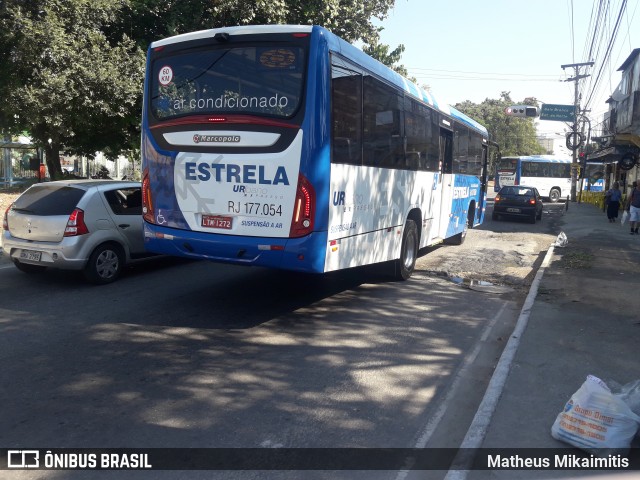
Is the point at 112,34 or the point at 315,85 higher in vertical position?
the point at 112,34

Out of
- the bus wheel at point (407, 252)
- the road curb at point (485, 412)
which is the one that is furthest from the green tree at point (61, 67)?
the road curb at point (485, 412)

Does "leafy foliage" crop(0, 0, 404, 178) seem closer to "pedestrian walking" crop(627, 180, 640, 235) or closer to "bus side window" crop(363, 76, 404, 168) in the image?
"bus side window" crop(363, 76, 404, 168)

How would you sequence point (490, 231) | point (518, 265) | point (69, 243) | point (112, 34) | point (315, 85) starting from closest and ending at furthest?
point (315, 85) → point (69, 243) → point (518, 265) → point (112, 34) → point (490, 231)

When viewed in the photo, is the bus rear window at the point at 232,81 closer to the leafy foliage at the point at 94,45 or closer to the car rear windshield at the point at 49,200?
the car rear windshield at the point at 49,200

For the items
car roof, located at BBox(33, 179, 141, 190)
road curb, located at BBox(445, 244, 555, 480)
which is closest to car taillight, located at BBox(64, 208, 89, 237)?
car roof, located at BBox(33, 179, 141, 190)

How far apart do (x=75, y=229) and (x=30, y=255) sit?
0.85 meters

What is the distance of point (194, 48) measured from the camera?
21.6 feet

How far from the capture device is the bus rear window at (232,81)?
6.00 metres

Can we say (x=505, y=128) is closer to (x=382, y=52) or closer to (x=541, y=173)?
(x=541, y=173)

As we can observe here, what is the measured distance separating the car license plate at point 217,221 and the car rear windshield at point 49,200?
256 cm

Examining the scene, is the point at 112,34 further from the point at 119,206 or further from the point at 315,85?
the point at 315,85

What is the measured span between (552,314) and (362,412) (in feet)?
13.0

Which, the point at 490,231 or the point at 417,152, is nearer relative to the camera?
the point at 417,152

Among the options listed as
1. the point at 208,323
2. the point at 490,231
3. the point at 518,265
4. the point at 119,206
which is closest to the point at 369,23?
the point at 490,231
